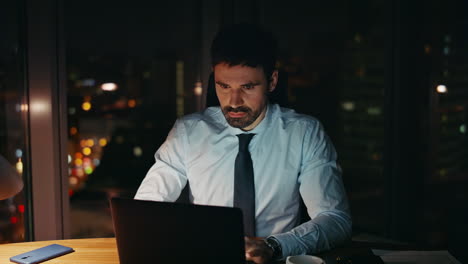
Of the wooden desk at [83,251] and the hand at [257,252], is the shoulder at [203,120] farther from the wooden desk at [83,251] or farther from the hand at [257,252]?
the hand at [257,252]

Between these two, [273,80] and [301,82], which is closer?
[273,80]

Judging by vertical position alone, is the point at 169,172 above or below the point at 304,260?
above

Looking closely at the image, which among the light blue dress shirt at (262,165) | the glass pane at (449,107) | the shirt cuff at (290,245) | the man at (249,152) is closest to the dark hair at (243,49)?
the man at (249,152)

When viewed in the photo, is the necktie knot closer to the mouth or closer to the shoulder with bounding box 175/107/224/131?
the mouth

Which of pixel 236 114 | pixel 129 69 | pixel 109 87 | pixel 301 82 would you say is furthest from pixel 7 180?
pixel 301 82

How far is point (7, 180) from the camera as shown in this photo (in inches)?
49.6

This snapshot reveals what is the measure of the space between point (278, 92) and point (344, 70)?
6.19ft

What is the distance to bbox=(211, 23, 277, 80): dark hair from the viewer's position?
1948 mm

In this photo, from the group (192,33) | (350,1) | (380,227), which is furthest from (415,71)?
(192,33)

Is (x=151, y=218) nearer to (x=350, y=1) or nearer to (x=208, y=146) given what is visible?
(x=208, y=146)

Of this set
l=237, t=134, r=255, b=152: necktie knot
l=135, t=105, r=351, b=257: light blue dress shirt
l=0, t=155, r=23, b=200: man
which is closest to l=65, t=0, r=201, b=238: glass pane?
l=135, t=105, r=351, b=257: light blue dress shirt

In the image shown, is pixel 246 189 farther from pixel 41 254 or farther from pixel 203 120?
pixel 41 254

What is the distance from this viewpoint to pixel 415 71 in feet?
9.85

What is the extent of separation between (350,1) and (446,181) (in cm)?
159
